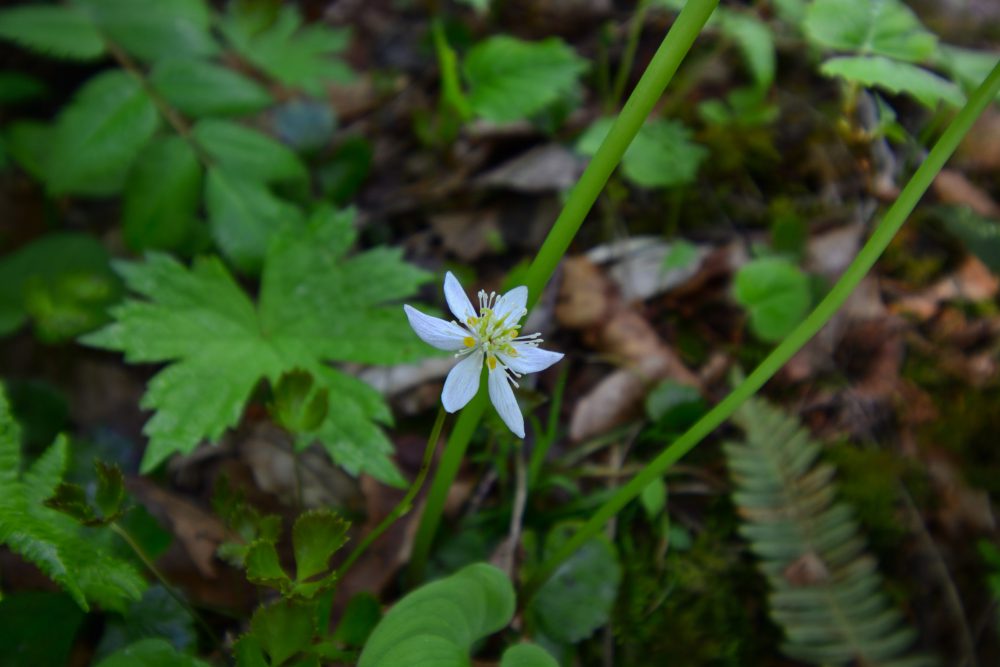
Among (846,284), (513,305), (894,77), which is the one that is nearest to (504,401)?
(513,305)

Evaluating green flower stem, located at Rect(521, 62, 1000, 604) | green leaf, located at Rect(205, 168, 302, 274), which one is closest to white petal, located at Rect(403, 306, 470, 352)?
green flower stem, located at Rect(521, 62, 1000, 604)

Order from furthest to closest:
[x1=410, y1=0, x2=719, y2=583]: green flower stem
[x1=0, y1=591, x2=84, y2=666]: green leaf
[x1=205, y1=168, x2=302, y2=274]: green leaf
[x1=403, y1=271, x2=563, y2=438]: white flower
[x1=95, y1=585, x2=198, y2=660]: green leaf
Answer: [x1=205, y1=168, x2=302, y2=274]: green leaf, [x1=95, y1=585, x2=198, y2=660]: green leaf, [x1=0, y1=591, x2=84, y2=666]: green leaf, [x1=403, y1=271, x2=563, y2=438]: white flower, [x1=410, y1=0, x2=719, y2=583]: green flower stem

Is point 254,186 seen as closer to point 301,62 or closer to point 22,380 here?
point 301,62

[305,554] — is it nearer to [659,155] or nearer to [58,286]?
[58,286]

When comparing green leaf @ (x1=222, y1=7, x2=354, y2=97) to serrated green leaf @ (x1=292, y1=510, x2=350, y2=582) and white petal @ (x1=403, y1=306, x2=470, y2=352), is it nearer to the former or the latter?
white petal @ (x1=403, y1=306, x2=470, y2=352)

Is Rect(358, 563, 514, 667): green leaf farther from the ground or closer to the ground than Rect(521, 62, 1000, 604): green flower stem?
closer to the ground

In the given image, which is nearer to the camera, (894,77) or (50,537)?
(50,537)
